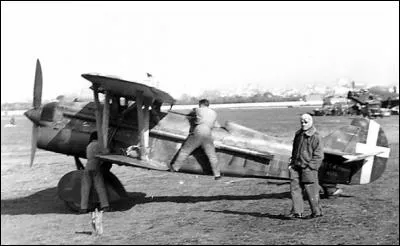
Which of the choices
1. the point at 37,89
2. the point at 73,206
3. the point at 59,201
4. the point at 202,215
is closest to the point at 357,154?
the point at 202,215

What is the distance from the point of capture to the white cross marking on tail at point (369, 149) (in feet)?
26.1

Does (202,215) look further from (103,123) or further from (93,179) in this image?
(103,123)

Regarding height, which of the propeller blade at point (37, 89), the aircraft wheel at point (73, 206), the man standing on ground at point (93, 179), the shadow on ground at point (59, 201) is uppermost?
the propeller blade at point (37, 89)

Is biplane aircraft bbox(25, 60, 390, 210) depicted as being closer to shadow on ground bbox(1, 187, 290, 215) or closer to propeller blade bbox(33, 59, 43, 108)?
propeller blade bbox(33, 59, 43, 108)

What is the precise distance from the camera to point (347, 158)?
7738 mm

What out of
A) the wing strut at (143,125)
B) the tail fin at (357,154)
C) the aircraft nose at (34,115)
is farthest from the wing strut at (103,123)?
the tail fin at (357,154)

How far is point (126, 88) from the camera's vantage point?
722 cm

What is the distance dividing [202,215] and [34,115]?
13.1 feet

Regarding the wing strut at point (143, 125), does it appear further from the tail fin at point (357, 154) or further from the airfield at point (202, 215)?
the tail fin at point (357, 154)

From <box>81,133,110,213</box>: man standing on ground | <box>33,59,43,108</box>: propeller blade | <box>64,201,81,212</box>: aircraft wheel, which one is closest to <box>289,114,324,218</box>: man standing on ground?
<box>81,133,110,213</box>: man standing on ground

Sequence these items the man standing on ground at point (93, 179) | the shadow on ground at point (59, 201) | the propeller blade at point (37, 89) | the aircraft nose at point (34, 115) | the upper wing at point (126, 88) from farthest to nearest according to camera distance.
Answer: the propeller blade at point (37, 89) → the aircraft nose at point (34, 115) → the shadow on ground at point (59, 201) → the man standing on ground at point (93, 179) → the upper wing at point (126, 88)

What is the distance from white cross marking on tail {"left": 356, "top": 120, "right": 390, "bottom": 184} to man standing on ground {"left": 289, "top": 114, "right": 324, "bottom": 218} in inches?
66.4

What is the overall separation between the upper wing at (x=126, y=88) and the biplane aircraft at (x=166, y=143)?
45 millimetres

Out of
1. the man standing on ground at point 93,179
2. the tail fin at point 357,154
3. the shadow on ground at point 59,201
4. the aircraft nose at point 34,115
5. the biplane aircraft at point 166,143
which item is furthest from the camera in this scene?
the aircraft nose at point 34,115
